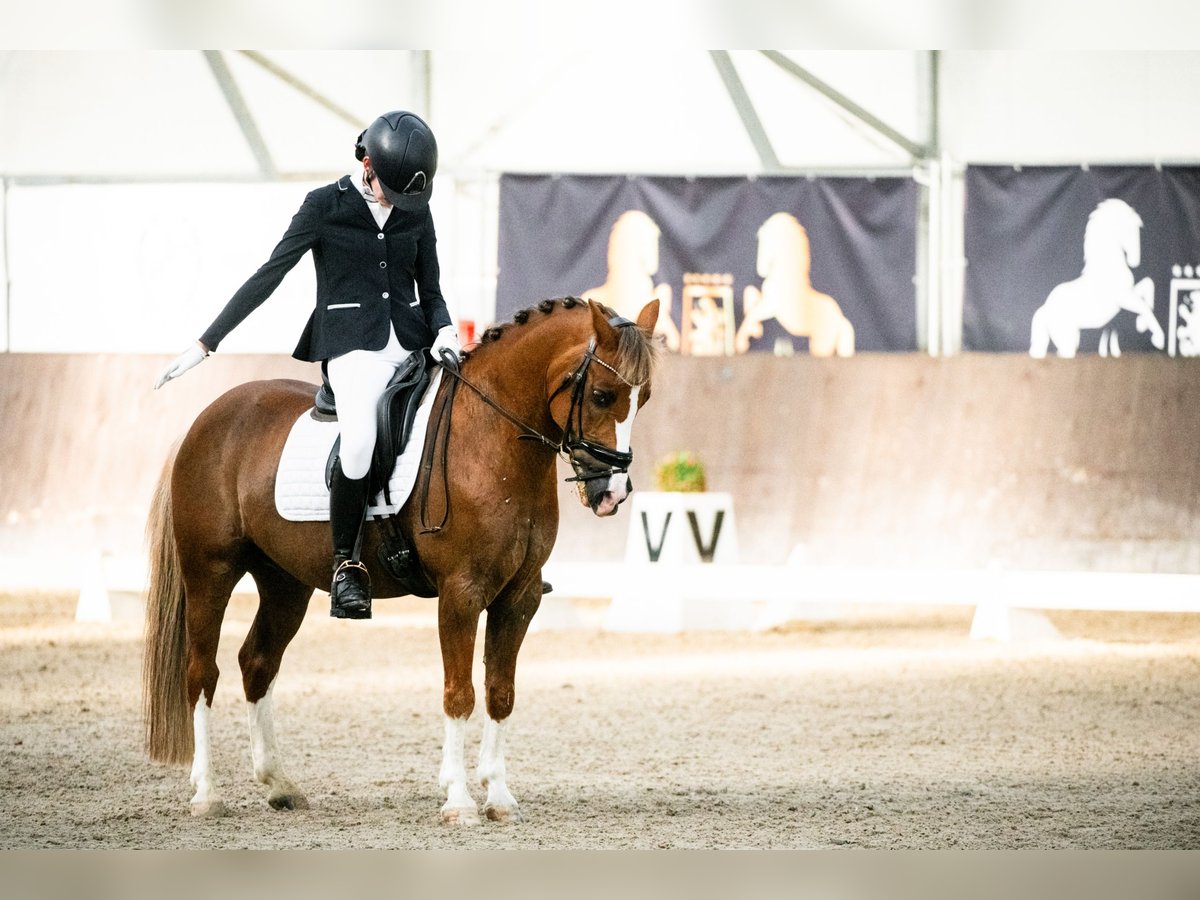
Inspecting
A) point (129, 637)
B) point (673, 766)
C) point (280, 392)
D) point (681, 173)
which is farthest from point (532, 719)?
point (681, 173)

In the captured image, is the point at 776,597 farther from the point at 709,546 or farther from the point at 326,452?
the point at 326,452

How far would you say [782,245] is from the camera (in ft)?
32.3

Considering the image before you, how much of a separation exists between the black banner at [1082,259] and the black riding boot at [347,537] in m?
6.44

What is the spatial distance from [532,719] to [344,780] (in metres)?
1.34

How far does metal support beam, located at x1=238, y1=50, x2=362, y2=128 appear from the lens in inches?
401

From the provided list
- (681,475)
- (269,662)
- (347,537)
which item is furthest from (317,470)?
(681,475)

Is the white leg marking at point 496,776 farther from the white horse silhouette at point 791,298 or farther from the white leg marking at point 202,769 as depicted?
the white horse silhouette at point 791,298

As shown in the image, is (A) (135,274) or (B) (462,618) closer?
(B) (462,618)

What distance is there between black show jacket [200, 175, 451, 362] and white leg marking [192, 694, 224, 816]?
1039 mm

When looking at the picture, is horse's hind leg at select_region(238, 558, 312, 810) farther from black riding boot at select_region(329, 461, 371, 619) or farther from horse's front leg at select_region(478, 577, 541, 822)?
horse's front leg at select_region(478, 577, 541, 822)

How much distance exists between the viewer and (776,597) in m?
8.23

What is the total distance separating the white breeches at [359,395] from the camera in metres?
4.01

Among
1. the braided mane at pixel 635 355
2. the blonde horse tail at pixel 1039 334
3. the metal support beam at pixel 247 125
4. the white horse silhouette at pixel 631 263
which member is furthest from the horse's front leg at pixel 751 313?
the braided mane at pixel 635 355

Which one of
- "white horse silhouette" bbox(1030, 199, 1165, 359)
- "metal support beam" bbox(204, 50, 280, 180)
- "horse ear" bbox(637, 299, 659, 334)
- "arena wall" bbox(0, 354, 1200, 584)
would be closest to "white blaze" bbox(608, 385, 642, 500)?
"horse ear" bbox(637, 299, 659, 334)
